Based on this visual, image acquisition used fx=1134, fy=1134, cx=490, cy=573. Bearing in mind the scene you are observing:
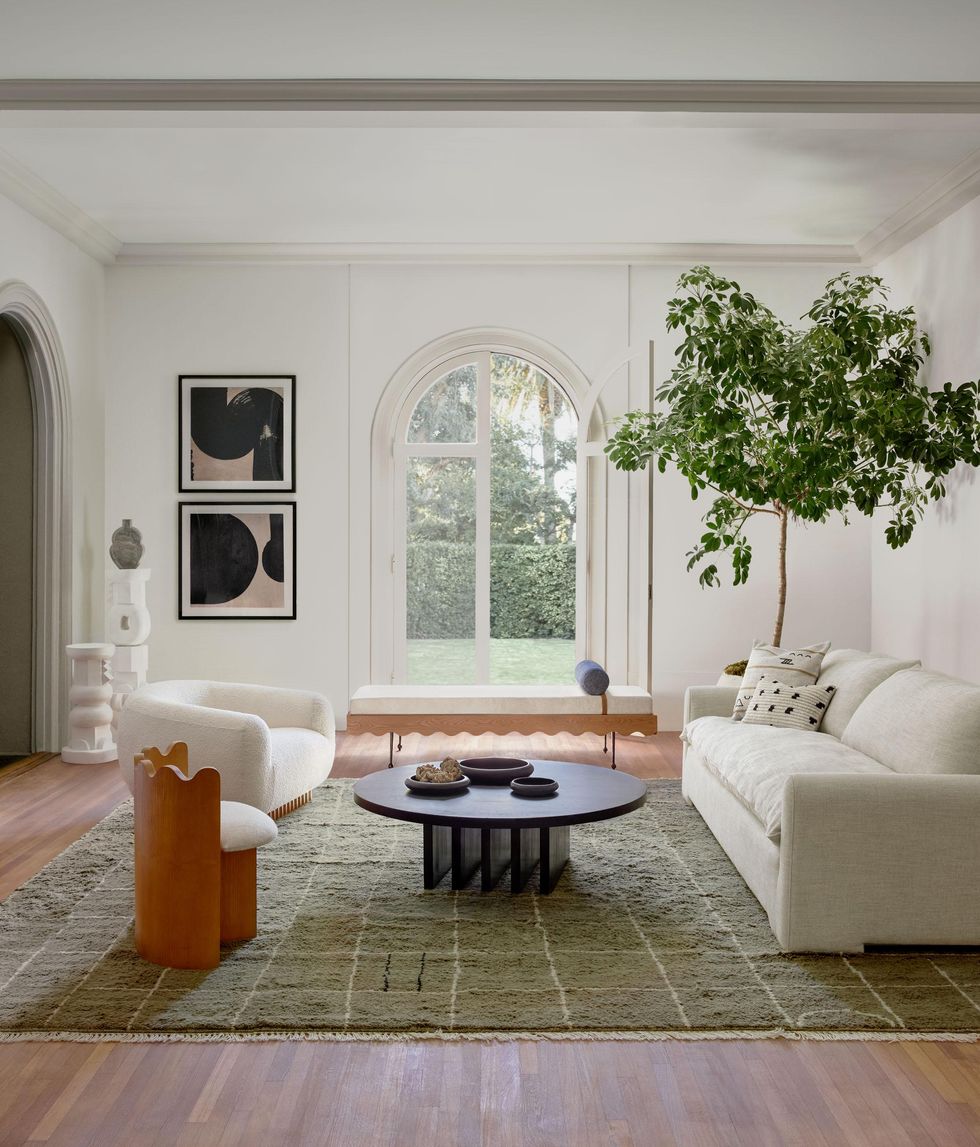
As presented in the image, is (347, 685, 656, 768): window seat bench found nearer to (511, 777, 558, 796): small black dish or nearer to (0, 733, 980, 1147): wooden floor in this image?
(511, 777, 558, 796): small black dish

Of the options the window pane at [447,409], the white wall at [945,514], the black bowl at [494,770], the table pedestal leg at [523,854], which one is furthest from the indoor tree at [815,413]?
the table pedestal leg at [523,854]

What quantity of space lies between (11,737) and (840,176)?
5365 mm

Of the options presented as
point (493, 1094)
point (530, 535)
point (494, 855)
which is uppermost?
point (530, 535)

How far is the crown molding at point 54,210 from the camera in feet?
17.9

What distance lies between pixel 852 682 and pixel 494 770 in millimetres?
1699

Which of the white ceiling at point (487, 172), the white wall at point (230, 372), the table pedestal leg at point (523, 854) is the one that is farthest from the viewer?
the white wall at point (230, 372)

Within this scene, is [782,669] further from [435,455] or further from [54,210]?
[54,210]

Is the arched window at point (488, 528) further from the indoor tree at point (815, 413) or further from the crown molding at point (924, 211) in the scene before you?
the crown molding at point (924, 211)

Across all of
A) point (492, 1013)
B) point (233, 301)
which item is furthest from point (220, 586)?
point (492, 1013)

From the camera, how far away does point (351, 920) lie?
3.63 metres

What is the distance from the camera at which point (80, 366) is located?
22.0ft

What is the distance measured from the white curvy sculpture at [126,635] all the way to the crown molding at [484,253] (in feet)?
6.88

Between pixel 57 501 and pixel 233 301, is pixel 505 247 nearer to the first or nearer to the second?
pixel 233 301

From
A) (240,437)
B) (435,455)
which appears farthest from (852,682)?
(240,437)
